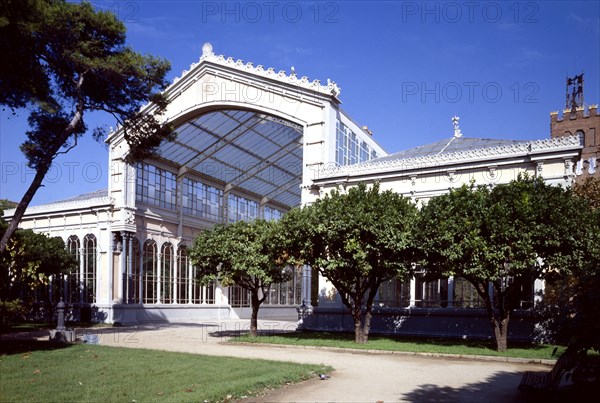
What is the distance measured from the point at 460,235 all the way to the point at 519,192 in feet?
7.93

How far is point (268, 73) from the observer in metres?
27.7

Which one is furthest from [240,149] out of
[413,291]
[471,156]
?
[471,156]

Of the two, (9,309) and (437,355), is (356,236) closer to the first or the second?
(437,355)

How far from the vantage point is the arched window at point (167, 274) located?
3312 cm

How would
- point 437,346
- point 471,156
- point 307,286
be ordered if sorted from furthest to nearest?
point 307,286 < point 471,156 < point 437,346

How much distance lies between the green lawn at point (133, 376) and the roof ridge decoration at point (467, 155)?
13232 mm

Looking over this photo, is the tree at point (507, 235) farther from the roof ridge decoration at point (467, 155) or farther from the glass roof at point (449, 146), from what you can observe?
the glass roof at point (449, 146)

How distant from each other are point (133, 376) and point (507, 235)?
1170cm

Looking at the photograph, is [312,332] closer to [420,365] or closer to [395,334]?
[395,334]

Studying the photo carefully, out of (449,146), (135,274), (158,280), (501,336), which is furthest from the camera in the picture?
(158,280)

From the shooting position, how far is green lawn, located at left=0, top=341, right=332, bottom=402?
29.6ft

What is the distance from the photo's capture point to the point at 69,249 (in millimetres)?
32781

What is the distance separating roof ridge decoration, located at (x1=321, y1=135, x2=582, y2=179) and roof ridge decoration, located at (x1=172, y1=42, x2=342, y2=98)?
416cm

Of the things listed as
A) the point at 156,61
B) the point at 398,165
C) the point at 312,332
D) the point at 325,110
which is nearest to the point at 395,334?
the point at 312,332
